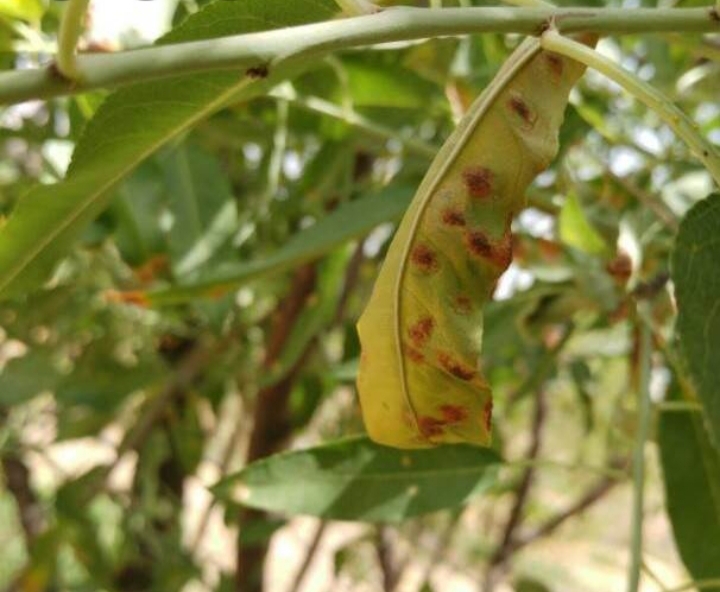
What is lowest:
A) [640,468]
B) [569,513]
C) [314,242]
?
[640,468]

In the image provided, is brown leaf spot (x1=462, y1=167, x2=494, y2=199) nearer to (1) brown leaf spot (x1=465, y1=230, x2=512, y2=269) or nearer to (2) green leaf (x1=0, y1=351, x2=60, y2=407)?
(1) brown leaf spot (x1=465, y1=230, x2=512, y2=269)

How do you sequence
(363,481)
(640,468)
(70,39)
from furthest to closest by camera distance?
(363,481), (640,468), (70,39)

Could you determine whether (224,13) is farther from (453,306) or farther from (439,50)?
(439,50)

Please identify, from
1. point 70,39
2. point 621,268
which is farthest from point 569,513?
point 70,39

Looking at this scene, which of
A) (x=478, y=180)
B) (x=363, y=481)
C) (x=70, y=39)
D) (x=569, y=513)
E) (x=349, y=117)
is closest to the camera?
(x=70, y=39)

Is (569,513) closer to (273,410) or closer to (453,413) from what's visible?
(273,410)

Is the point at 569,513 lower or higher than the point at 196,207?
lower

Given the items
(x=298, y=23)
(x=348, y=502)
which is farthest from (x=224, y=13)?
(x=348, y=502)

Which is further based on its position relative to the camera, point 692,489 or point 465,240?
point 692,489
